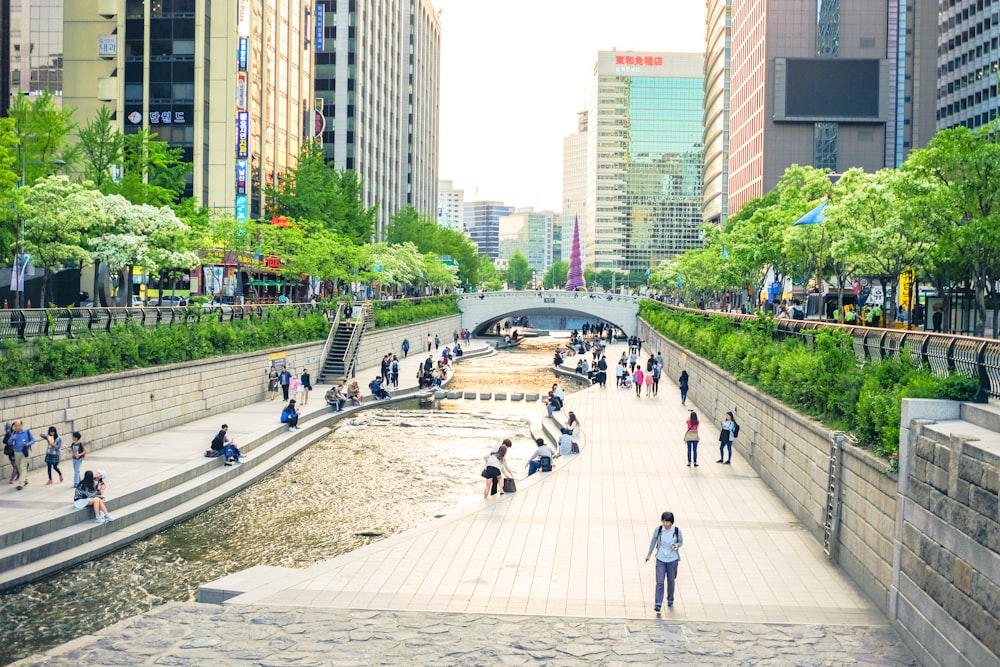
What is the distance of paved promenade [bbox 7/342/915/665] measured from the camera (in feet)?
39.2

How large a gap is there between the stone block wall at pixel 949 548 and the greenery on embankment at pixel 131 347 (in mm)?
20946

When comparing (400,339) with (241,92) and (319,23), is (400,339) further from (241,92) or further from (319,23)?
(319,23)

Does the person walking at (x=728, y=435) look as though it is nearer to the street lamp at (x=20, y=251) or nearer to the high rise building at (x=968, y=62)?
the street lamp at (x=20, y=251)

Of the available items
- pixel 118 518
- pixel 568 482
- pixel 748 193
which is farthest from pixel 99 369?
pixel 748 193

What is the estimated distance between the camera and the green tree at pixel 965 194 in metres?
26.1

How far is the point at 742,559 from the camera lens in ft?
53.2

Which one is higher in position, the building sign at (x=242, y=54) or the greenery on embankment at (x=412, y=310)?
the building sign at (x=242, y=54)

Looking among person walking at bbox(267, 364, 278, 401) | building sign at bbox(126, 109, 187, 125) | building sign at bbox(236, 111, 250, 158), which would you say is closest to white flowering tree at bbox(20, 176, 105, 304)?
person walking at bbox(267, 364, 278, 401)

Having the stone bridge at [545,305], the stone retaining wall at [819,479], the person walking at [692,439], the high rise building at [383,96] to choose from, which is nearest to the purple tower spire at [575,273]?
the high rise building at [383,96]

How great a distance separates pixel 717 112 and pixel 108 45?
9307cm

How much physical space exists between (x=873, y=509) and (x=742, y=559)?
285 centimetres

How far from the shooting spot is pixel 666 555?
43.4 feet

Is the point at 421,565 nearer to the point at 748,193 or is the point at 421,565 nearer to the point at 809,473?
the point at 809,473

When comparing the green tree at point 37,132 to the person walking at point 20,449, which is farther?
the green tree at point 37,132
